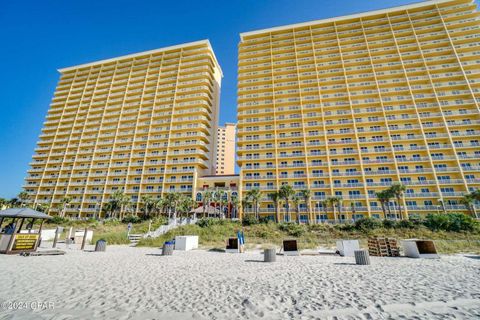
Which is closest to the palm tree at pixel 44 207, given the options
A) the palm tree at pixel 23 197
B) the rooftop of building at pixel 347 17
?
the palm tree at pixel 23 197

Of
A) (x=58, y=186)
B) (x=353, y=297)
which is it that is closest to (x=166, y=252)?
(x=353, y=297)

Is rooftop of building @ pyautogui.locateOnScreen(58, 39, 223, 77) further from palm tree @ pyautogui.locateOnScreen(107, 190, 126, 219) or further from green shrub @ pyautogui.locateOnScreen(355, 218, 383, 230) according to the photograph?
green shrub @ pyautogui.locateOnScreen(355, 218, 383, 230)

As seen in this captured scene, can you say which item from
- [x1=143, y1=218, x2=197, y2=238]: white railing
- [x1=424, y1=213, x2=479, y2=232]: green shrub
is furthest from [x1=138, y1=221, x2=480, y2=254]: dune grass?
[x1=424, y1=213, x2=479, y2=232]: green shrub

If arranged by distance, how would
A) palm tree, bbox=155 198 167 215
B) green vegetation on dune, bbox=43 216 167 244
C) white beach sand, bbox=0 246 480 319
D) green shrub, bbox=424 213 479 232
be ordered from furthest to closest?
palm tree, bbox=155 198 167 215, green shrub, bbox=424 213 479 232, green vegetation on dune, bbox=43 216 167 244, white beach sand, bbox=0 246 480 319

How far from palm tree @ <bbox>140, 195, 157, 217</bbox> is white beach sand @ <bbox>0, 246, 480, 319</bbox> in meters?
38.9

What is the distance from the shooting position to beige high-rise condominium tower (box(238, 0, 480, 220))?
43.7 m

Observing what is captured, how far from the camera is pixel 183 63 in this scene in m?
64.8

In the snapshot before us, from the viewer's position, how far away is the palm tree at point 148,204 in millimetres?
47031

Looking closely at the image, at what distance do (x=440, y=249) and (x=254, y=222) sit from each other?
939 inches

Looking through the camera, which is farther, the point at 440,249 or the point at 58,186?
the point at 58,186

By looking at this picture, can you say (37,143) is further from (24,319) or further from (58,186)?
(24,319)

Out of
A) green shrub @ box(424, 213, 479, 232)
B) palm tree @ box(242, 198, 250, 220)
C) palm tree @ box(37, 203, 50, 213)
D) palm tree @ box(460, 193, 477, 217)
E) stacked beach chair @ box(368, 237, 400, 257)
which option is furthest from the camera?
palm tree @ box(37, 203, 50, 213)

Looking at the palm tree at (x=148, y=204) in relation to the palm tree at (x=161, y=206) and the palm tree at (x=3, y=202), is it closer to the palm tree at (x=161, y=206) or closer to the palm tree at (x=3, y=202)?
the palm tree at (x=161, y=206)

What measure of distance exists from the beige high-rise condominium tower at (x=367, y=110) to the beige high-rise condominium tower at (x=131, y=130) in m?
13.2
